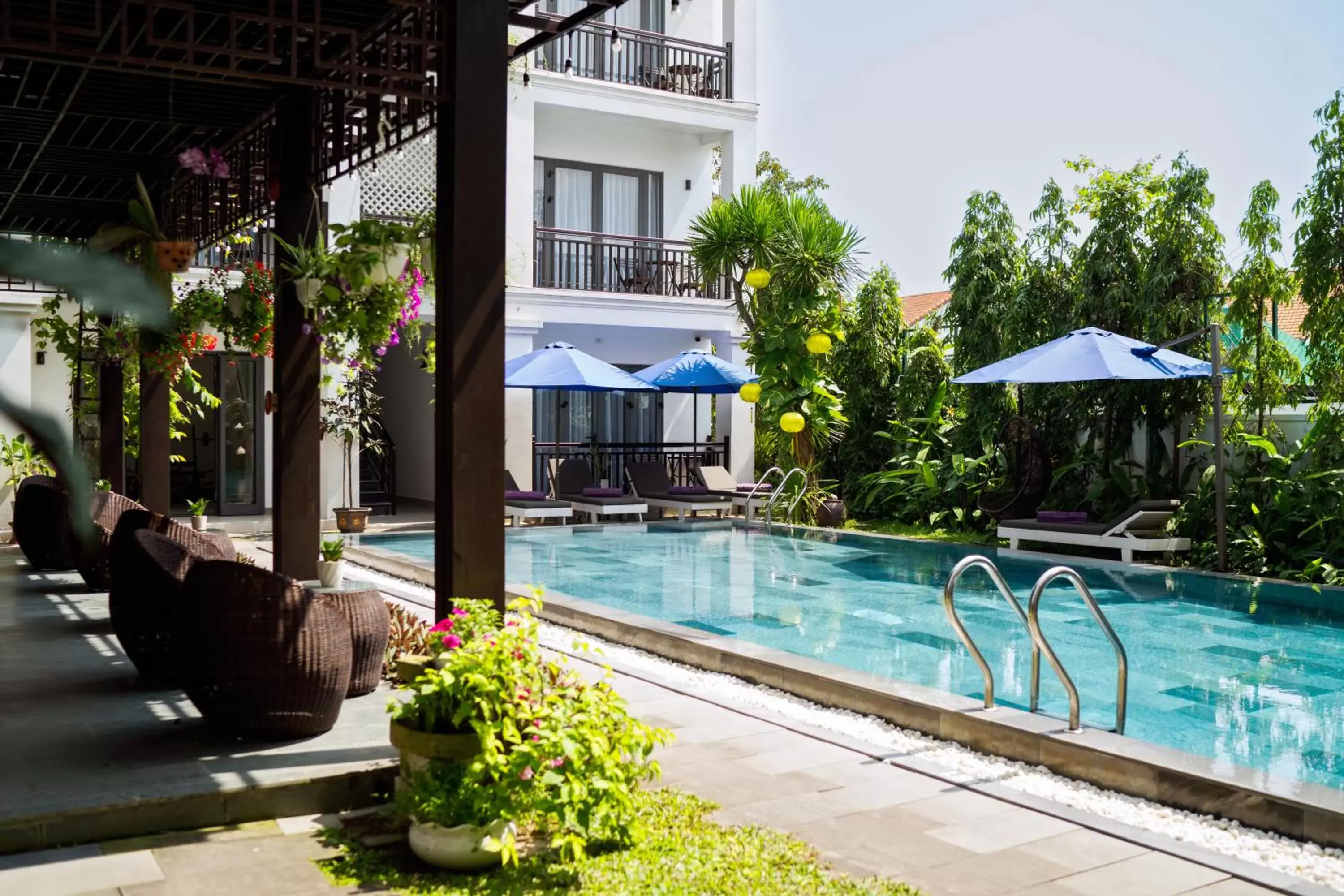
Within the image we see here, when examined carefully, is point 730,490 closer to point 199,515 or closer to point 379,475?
point 379,475

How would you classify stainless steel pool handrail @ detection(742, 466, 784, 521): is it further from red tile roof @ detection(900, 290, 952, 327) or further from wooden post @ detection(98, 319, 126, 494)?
red tile roof @ detection(900, 290, 952, 327)

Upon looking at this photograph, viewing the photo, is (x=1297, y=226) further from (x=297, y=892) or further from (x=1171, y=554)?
(x=297, y=892)

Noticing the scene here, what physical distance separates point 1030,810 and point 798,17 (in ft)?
105

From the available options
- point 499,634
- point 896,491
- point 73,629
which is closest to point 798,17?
point 896,491

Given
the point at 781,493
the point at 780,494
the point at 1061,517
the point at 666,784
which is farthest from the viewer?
the point at 781,493

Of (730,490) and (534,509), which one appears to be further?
(730,490)

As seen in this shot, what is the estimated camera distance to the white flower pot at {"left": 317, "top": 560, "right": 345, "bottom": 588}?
6.35 m

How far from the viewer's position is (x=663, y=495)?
1866 cm

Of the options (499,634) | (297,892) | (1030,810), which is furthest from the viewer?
(1030,810)

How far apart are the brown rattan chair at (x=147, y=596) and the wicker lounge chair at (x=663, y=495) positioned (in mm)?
12198

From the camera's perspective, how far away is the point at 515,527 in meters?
16.8

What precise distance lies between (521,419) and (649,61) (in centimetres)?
681

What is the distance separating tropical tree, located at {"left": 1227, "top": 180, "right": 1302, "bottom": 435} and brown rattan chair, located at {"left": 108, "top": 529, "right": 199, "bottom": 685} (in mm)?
11329

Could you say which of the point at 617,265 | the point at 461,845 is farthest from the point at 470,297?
the point at 617,265
